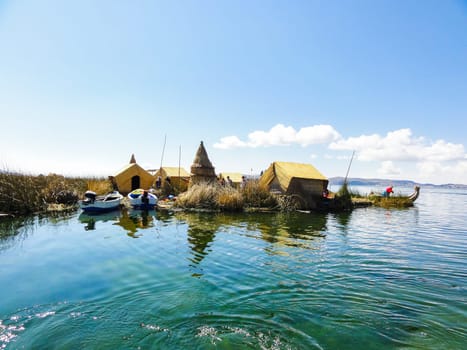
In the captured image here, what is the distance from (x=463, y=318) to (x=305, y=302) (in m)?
2.56

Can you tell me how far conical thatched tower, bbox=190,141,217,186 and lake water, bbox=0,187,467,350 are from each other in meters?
13.5

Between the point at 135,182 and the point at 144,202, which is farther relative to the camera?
the point at 135,182

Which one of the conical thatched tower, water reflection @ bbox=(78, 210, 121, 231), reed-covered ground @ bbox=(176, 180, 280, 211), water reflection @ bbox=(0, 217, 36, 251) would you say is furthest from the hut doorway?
water reflection @ bbox=(0, 217, 36, 251)

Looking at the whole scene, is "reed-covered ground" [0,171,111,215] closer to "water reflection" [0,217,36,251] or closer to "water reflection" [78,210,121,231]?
"water reflection" [0,217,36,251]

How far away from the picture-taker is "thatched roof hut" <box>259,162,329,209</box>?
22.1m

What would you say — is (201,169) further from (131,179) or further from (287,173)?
(131,179)

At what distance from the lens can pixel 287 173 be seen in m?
22.5

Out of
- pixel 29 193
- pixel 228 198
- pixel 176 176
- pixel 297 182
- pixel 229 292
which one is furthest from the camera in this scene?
pixel 176 176

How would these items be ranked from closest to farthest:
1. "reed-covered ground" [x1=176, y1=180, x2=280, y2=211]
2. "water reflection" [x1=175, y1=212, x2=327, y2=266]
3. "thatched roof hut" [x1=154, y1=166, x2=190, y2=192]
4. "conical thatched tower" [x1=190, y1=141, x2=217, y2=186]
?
"water reflection" [x1=175, y1=212, x2=327, y2=266] < "reed-covered ground" [x1=176, y1=180, x2=280, y2=211] < "conical thatched tower" [x1=190, y1=141, x2=217, y2=186] < "thatched roof hut" [x1=154, y1=166, x2=190, y2=192]

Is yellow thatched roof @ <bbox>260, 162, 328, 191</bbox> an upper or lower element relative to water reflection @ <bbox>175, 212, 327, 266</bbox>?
upper

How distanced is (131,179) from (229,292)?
2669 centimetres

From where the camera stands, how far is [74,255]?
8.79 m

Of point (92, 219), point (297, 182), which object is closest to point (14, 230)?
point (92, 219)

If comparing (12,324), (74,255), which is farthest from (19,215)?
(12,324)
